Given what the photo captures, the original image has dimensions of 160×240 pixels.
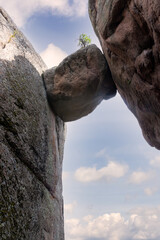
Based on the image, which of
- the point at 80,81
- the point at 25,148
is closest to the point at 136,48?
the point at 80,81

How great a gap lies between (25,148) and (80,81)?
14.3 feet

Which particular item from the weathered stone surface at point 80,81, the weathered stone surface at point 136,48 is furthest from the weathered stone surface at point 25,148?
the weathered stone surface at point 136,48

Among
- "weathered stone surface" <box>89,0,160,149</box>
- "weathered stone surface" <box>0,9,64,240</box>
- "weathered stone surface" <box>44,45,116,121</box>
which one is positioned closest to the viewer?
"weathered stone surface" <box>0,9,64,240</box>

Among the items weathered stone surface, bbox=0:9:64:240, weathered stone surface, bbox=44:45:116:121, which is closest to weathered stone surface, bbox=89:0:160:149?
weathered stone surface, bbox=44:45:116:121

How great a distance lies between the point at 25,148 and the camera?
7551mm

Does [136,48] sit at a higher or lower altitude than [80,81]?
lower

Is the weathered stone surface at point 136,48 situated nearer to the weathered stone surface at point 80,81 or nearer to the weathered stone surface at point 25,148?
the weathered stone surface at point 80,81

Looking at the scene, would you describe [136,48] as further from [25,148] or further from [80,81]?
[25,148]

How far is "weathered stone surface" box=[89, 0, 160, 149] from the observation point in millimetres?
6527

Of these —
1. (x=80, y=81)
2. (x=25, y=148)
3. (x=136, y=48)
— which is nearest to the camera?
(x=136, y=48)

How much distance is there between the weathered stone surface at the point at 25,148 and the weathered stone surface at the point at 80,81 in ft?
2.28

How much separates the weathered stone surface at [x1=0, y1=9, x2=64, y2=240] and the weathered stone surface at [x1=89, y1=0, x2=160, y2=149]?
3.48 metres

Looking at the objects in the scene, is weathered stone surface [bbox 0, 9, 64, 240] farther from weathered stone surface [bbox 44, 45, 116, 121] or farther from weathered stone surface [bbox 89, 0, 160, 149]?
weathered stone surface [bbox 89, 0, 160, 149]

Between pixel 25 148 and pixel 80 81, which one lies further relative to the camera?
pixel 80 81
